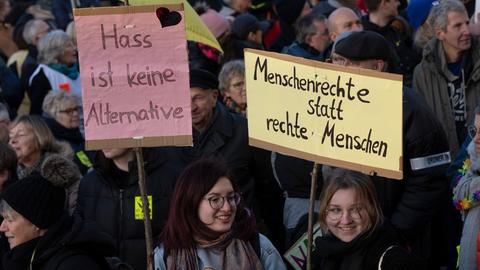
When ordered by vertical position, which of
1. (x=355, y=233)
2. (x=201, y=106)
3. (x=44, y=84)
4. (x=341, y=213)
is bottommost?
(x=355, y=233)

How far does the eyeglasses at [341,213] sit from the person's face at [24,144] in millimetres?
2849

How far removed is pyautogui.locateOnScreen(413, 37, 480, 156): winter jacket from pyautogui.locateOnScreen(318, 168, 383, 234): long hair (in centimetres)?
248

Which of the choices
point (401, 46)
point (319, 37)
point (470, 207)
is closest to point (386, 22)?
point (401, 46)

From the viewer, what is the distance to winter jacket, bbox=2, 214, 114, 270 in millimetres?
4938

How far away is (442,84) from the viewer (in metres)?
7.95

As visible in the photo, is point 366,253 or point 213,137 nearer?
point 366,253

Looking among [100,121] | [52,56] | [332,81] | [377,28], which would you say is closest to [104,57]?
[100,121]

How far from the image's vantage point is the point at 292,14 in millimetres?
12320

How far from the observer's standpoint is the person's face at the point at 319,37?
991cm

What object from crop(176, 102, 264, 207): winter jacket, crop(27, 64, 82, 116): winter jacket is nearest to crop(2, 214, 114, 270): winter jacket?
crop(176, 102, 264, 207): winter jacket

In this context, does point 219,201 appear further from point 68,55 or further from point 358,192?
point 68,55

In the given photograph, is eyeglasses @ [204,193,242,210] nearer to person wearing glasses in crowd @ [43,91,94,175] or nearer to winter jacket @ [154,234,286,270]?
winter jacket @ [154,234,286,270]

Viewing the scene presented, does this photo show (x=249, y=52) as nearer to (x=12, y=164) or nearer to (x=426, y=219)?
(x=426, y=219)

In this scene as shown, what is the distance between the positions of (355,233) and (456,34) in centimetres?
304
